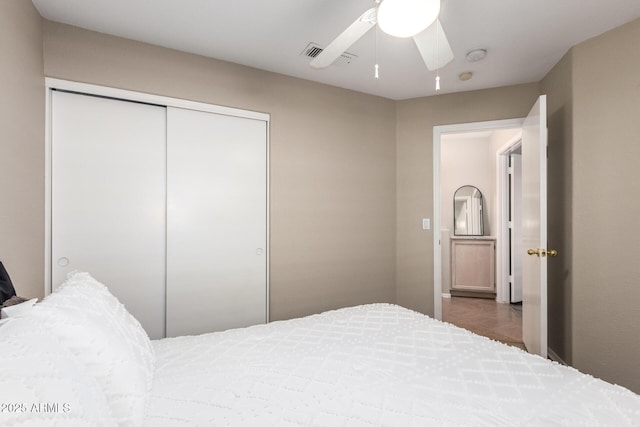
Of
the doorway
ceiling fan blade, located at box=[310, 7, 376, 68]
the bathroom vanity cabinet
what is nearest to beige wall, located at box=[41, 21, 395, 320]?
the doorway

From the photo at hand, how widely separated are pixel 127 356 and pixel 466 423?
98cm

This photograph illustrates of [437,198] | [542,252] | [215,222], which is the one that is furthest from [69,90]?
[542,252]

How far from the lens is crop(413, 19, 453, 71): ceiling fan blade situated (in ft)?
4.92

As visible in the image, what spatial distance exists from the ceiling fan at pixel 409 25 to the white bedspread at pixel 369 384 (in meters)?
1.38

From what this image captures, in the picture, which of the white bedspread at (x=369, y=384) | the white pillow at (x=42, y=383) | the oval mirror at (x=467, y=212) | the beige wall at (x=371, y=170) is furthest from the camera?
the oval mirror at (x=467, y=212)

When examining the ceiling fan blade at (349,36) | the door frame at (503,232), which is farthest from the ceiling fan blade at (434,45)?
the door frame at (503,232)

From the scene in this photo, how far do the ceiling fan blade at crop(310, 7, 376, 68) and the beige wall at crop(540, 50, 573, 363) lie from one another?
74.7 inches

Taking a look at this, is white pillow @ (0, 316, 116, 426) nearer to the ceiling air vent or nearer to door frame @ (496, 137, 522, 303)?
the ceiling air vent

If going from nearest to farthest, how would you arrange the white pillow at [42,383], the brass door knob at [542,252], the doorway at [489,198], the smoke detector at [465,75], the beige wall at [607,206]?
the white pillow at [42,383]
the beige wall at [607,206]
the brass door knob at [542,252]
the smoke detector at [465,75]
the doorway at [489,198]

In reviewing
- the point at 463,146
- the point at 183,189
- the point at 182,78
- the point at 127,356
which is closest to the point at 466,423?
the point at 127,356

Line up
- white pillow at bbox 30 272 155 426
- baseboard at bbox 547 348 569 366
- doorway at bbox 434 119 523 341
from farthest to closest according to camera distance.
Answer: doorway at bbox 434 119 523 341
baseboard at bbox 547 348 569 366
white pillow at bbox 30 272 155 426

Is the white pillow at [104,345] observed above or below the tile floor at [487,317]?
above

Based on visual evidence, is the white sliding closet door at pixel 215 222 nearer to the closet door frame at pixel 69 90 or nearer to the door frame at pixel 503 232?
the closet door frame at pixel 69 90

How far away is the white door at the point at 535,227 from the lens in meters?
2.40
